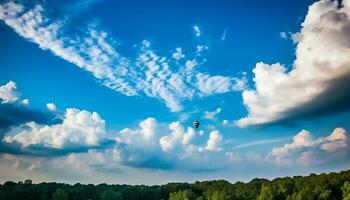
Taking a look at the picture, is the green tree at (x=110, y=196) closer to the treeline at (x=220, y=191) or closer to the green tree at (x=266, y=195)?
the treeline at (x=220, y=191)

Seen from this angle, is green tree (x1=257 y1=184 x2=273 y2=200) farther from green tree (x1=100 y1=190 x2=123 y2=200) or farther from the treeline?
green tree (x1=100 y1=190 x2=123 y2=200)

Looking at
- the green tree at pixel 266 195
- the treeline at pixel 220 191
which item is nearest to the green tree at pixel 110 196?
the treeline at pixel 220 191

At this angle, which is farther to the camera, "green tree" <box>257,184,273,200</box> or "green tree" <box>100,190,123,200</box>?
"green tree" <box>100,190,123,200</box>

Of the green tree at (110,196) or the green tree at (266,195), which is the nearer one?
the green tree at (266,195)

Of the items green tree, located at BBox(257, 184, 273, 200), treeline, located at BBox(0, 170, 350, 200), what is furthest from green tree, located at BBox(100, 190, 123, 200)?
green tree, located at BBox(257, 184, 273, 200)

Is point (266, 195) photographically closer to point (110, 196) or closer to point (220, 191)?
point (220, 191)

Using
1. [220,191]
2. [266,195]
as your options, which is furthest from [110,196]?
[266,195]

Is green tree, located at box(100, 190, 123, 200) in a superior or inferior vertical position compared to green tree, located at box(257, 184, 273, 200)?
superior

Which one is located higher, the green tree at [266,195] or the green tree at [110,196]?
the green tree at [110,196]
